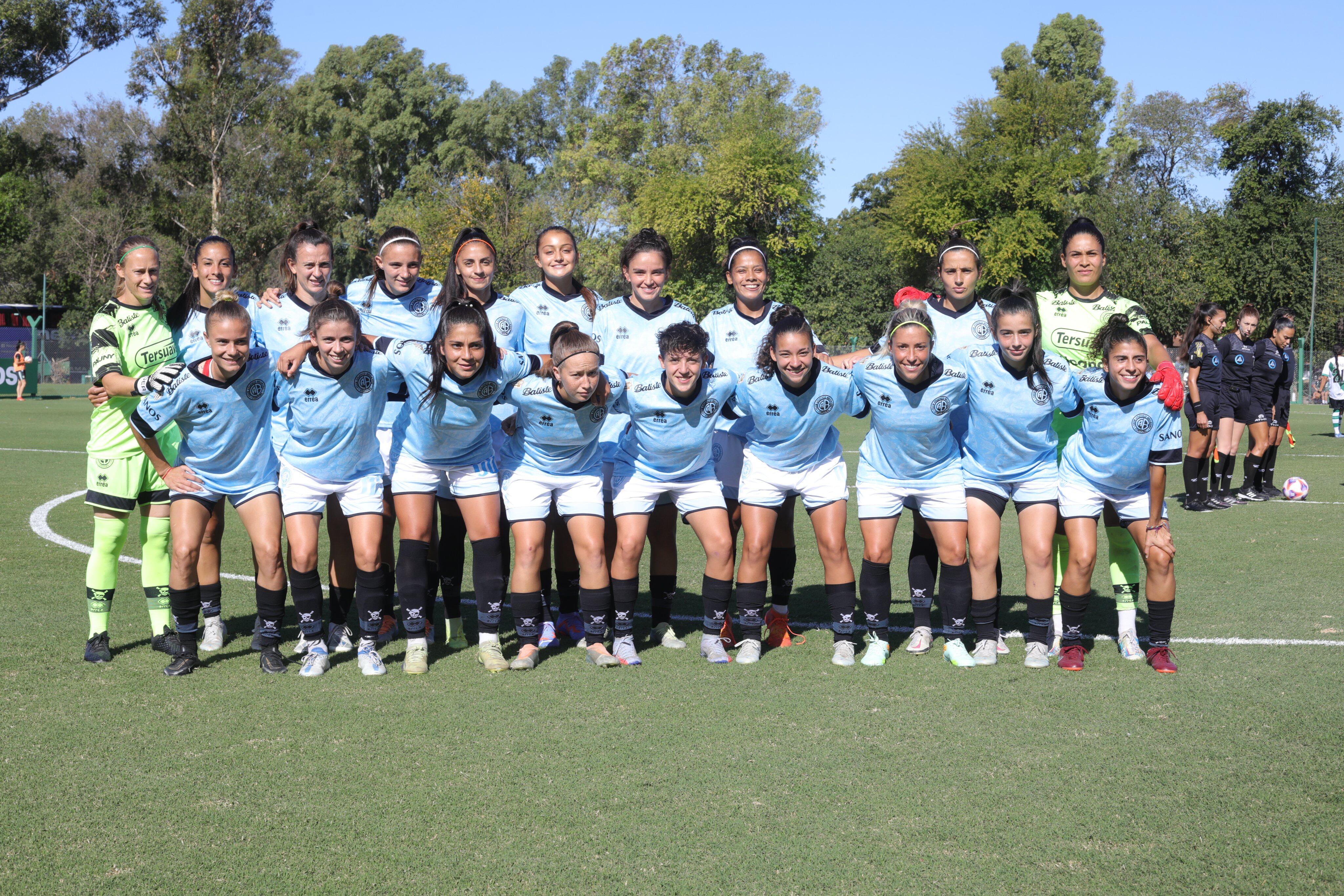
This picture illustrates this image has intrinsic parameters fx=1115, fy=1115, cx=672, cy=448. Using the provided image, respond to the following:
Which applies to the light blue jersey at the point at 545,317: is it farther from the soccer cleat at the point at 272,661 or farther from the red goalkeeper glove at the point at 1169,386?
the red goalkeeper glove at the point at 1169,386

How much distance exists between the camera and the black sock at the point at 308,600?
214 inches

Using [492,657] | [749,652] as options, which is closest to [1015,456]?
[749,652]

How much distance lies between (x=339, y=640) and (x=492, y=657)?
97 cm

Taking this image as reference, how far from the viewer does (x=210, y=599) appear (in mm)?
5727

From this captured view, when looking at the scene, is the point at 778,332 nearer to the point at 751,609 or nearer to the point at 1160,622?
the point at 751,609

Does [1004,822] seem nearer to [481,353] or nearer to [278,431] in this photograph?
[481,353]

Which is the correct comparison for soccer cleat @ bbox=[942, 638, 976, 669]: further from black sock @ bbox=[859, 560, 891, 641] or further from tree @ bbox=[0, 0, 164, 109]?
tree @ bbox=[0, 0, 164, 109]

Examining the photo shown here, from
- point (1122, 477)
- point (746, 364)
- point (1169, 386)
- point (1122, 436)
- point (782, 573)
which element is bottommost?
point (782, 573)

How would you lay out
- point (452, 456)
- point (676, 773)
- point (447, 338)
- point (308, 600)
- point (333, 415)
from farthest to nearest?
point (452, 456)
point (308, 600)
point (333, 415)
point (447, 338)
point (676, 773)

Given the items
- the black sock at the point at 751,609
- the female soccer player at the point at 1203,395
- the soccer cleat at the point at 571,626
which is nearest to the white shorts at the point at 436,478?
the soccer cleat at the point at 571,626

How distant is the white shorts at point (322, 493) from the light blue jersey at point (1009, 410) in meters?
2.94

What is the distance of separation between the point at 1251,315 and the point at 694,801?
10.6 metres

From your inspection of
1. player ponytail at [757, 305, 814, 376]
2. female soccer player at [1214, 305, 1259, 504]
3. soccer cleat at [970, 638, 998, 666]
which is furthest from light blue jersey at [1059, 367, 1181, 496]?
female soccer player at [1214, 305, 1259, 504]

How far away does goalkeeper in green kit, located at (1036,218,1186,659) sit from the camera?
5645 mm
